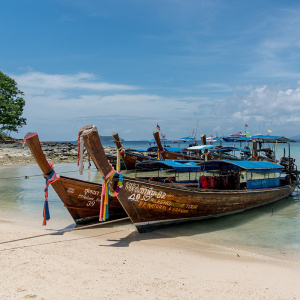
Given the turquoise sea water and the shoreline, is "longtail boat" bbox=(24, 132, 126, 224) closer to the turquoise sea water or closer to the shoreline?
the turquoise sea water

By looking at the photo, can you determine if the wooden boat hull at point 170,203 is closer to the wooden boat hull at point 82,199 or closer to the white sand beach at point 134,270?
the white sand beach at point 134,270

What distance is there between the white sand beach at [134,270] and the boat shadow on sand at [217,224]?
0.69 ft

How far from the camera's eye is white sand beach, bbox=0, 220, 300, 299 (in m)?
5.06

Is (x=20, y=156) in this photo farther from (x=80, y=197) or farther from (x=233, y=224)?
(x=233, y=224)

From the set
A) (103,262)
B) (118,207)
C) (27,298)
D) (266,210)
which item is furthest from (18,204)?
(266,210)

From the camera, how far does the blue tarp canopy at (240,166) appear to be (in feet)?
40.0

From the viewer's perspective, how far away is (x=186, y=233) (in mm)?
9289

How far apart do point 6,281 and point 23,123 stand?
118ft

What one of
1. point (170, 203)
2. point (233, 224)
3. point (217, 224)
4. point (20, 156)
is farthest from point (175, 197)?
point (20, 156)

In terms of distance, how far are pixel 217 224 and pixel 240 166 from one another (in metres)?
2.59

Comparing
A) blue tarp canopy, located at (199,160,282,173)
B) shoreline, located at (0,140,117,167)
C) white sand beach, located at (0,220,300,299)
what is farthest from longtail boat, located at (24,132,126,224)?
shoreline, located at (0,140,117,167)

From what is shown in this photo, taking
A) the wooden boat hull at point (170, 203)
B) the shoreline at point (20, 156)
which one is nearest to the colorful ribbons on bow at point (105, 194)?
the wooden boat hull at point (170, 203)

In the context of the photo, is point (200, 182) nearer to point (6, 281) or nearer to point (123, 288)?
point (123, 288)

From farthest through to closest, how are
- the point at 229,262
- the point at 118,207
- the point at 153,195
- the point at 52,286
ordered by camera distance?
1. the point at 118,207
2. the point at 153,195
3. the point at 229,262
4. the point at 52,286
